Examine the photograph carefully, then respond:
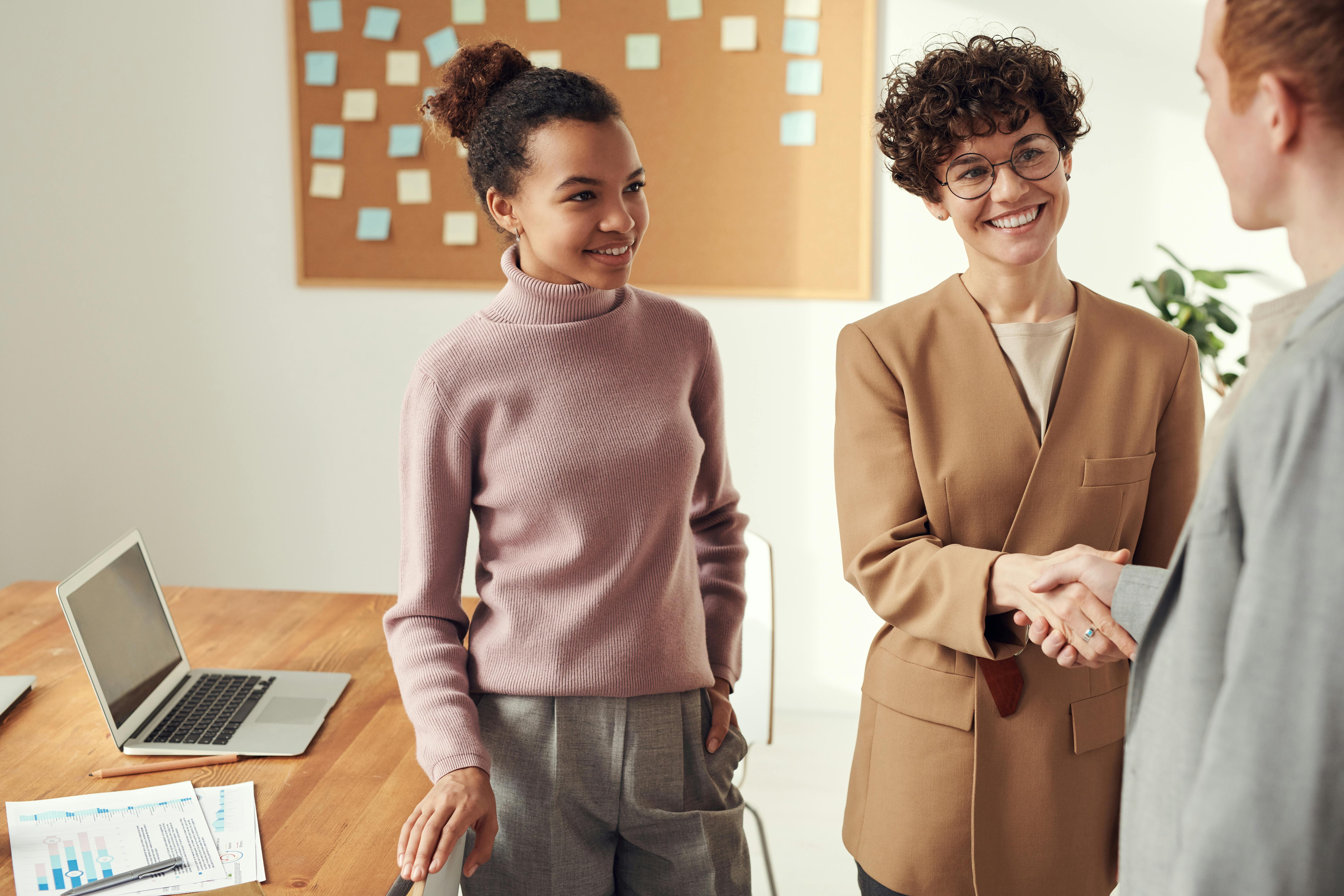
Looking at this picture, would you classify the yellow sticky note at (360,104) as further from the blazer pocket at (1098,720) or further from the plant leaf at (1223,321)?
the blazer pocket at (1098,720)

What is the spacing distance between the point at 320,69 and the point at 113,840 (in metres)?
2.38

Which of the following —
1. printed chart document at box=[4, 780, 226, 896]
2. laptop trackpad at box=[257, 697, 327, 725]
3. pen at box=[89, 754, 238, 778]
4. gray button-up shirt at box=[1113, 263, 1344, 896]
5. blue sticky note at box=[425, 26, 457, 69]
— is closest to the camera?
gray button-up shirt at box=[1113, 263, 1344, 896]

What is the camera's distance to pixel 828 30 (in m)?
2.78

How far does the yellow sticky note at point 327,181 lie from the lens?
2.98m

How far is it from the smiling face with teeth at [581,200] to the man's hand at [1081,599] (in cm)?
60

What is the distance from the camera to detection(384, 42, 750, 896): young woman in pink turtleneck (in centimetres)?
116

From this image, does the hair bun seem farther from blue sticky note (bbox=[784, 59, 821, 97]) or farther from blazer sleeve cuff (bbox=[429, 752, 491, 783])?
blue sticky note (bbox=[784, 59, 821, 97])

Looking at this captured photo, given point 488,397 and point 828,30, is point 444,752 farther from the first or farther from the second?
point 828,30

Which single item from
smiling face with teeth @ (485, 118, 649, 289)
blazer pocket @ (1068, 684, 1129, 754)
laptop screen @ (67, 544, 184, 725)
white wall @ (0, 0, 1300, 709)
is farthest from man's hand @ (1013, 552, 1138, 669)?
white wall @ (0, 0, 1300, 709)

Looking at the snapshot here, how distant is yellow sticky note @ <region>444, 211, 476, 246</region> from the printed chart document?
78.2 inches

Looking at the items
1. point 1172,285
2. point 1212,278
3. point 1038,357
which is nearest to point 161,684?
point 1038,357

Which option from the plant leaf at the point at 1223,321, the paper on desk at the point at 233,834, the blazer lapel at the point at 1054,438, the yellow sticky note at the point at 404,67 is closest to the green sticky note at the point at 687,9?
the yellow sticky note at the point at 404,67

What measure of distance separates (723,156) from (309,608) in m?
1.69

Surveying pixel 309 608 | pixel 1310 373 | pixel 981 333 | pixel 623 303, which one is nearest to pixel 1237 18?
pixel 1310 373
